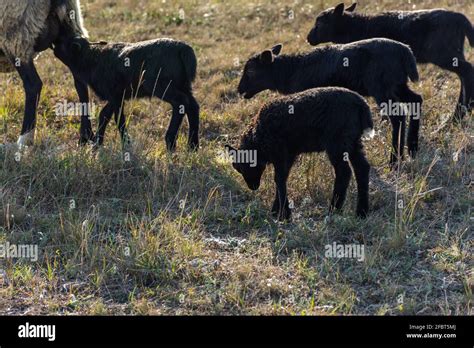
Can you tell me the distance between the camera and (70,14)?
9.20 m

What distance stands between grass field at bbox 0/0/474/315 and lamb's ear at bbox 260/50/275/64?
1.06 m

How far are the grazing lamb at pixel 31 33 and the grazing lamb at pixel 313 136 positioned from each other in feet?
8.05

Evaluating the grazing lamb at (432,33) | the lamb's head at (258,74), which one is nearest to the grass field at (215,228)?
the grazing lamb at (432,33)

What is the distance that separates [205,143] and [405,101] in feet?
7.57

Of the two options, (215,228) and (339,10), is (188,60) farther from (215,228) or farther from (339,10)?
(339,10)

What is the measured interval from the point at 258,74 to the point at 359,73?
1.34m

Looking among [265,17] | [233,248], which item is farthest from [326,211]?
[265,17]

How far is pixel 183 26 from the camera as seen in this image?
13.8m

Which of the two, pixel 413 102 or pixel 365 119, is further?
pixel 413 102

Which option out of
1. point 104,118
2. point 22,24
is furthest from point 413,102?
point 22,24

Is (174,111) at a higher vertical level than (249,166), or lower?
higher

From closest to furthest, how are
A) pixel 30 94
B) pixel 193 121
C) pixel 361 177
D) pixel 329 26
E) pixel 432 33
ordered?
1. pixel 361 177
2. pixel 193 121
3. pixel 30 94
4. pixel 432 33
5. pixel 329 26

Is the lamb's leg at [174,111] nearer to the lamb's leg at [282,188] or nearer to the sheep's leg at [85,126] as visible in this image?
the sheep's leg at [85,126]

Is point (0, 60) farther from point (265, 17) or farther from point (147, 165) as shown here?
point (265, 17)
